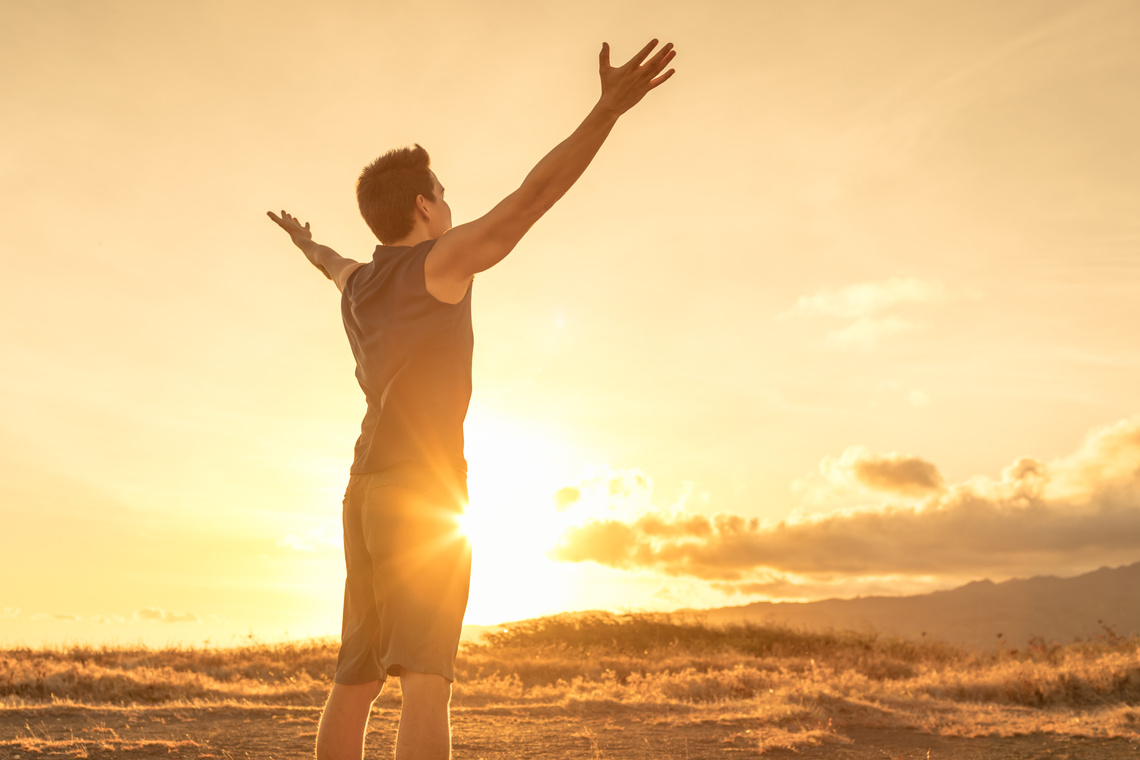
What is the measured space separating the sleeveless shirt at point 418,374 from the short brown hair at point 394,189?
193mm

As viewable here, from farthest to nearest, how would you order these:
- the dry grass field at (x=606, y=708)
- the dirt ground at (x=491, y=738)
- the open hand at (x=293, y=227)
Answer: the dry grass field at (x=606, y=708) → the dirt ground at (x=491, y=738) → the open hand at (x=293, y=227)

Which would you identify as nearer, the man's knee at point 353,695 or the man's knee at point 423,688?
the man's knee at point 423,688

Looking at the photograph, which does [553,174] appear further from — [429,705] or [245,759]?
[245,759]

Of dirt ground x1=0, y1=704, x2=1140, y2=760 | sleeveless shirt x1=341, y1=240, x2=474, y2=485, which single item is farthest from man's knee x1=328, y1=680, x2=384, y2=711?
dirt ground x1=0, y1=704, x2=1140, y2=760

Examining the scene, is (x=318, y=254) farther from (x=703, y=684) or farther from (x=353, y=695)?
(x=703, y=684)

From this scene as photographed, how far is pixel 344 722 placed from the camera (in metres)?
2.64

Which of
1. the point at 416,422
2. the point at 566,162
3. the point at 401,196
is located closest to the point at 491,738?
the point at 416,422

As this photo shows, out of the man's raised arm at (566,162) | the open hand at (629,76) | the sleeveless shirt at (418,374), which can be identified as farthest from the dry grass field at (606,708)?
the open hand at (629,76)

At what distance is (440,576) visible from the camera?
8.10ft

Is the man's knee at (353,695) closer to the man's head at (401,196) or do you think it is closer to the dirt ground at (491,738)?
the man's head at (401,196)

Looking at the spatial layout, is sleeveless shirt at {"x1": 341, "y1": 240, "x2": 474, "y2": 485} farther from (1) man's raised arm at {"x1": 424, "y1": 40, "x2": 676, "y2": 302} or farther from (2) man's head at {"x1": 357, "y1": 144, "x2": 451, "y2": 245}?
(1) man's raised arm at {"x1": 424, "y1": 40, "x2": 676, "y2": 302}

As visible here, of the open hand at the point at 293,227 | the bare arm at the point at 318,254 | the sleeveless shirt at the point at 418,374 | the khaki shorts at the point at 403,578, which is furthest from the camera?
the open hand at the point at 293,227

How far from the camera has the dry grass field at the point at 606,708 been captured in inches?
235

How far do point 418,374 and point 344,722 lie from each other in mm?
1130
